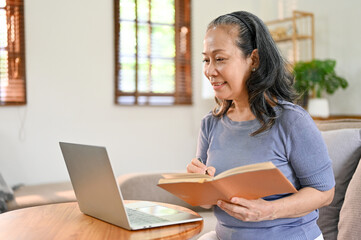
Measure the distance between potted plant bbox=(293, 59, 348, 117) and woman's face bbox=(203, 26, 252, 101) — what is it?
2.82 m

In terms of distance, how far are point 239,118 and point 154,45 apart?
113 inches

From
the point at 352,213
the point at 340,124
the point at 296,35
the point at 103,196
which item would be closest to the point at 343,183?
the point at 352,213

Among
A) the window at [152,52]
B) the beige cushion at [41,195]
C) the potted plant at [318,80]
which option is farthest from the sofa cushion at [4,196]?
the potted plant at [318,80]

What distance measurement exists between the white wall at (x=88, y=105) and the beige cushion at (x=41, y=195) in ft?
1.07

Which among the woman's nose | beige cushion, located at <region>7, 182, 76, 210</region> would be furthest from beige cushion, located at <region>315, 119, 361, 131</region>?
beige cushion, located at <region>7, 182, 76, 210</region>

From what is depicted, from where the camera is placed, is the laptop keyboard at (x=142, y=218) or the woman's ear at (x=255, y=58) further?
the woman's ear at (x=255, y=58)

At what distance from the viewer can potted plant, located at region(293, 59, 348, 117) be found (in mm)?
4215

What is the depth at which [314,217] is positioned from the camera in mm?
1424

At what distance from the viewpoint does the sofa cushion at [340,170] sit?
1.86 m

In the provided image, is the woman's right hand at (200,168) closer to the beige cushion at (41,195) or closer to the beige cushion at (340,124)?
the beige cushion at (340,124)

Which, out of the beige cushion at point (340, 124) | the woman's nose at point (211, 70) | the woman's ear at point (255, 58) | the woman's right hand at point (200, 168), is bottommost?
the woman's right hand at point (200, 168)

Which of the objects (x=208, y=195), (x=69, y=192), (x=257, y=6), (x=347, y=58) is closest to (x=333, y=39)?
(x=347, y=58)

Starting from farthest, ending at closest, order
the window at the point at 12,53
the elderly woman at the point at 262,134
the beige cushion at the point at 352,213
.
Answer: the window at the point at 12,53
the beige cushion at the point at 352,213
the elderly woman at the point at 262,134

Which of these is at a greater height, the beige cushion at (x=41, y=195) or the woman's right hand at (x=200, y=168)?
the woman's right hand at (x=200, y=168)
